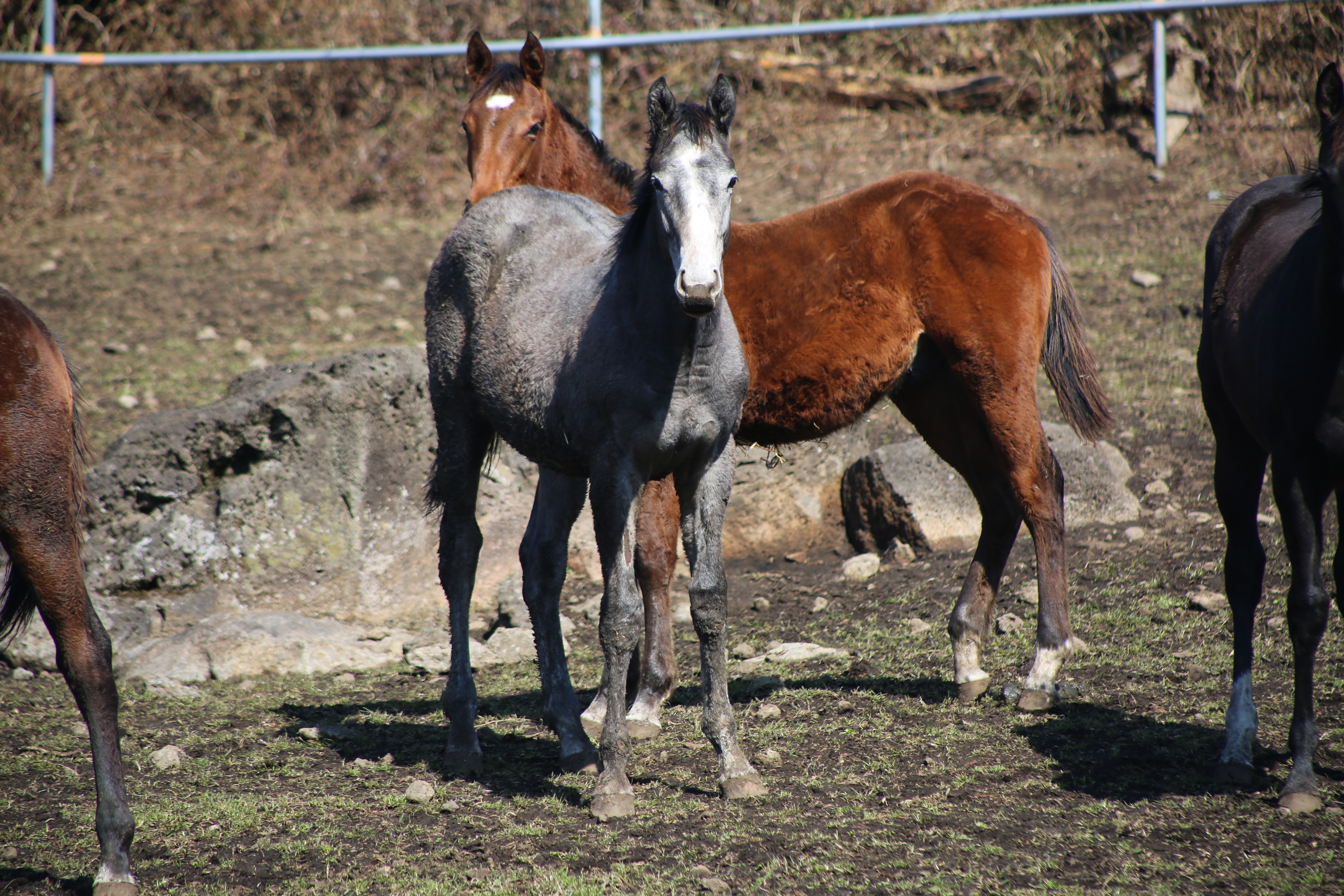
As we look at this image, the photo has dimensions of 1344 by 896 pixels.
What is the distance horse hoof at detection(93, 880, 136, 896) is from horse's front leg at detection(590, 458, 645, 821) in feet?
4.75

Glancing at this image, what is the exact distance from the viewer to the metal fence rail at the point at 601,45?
31.8 ft

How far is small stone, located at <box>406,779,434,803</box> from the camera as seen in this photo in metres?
3.91

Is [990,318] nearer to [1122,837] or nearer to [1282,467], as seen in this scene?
[1282,467]

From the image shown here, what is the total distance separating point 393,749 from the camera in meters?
4.56

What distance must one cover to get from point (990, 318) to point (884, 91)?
794 centimetres

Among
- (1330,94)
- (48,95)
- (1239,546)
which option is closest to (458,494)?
(1239,546)

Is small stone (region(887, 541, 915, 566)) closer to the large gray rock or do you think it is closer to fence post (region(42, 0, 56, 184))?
the large gray rock

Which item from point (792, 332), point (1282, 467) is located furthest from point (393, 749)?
point (1282, 467)

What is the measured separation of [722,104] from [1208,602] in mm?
3787

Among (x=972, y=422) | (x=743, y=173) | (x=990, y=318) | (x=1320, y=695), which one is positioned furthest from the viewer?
(x=743, y=173)

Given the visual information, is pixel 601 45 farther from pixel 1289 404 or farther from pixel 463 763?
pixel 1289 404

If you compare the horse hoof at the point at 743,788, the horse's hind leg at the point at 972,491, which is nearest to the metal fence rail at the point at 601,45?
the horse's hind leg at the point at 972,491

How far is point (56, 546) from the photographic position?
331cm

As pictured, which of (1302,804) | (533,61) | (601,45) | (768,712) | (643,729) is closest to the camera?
(1302,804)
